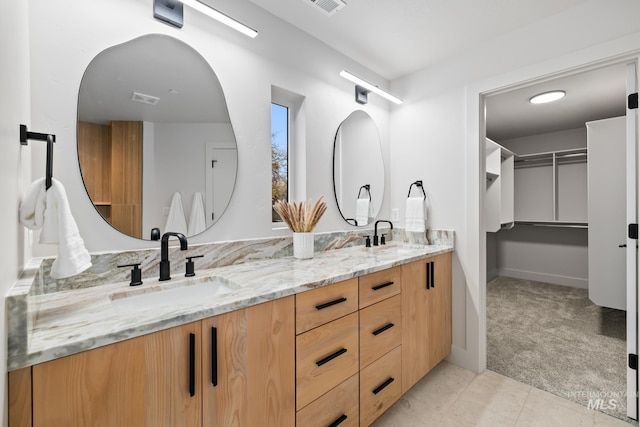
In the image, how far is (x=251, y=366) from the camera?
3.41 feet

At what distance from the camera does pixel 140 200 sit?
4.42 ft

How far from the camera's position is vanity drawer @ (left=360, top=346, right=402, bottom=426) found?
4.88ft

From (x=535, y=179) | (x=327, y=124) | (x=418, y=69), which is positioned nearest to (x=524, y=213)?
(x=535, y=179)

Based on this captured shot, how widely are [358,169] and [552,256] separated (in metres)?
4.12

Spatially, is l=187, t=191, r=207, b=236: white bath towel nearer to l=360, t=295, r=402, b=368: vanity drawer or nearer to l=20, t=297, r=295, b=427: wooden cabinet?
l=20, t=297, r=295, b=427: wooden cabinet

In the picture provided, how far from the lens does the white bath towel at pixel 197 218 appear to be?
1.49 m

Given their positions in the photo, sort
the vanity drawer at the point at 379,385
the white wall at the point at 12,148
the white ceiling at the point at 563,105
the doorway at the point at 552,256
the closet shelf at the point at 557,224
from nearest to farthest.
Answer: the white wall at the point at 12,148, the vanity drawer at the point at 379,385, the doorway at the point at 552,256, the white ceiling at the point at 563,105, the closet shelf at the point at 557,224

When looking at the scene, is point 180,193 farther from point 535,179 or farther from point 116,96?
point 535,179

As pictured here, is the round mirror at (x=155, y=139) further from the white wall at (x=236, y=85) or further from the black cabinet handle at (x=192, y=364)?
the black cabinet handle at (x=192, y=364)

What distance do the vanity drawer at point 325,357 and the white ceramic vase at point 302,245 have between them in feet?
1.67

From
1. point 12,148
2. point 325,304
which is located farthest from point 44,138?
point 325,304

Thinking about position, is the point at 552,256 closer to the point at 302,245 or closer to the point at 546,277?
the point at 546,277

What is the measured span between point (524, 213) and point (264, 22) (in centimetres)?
487

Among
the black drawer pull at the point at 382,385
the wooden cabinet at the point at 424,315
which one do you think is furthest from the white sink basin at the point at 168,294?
the wooden cabinet at the point at 424,315
